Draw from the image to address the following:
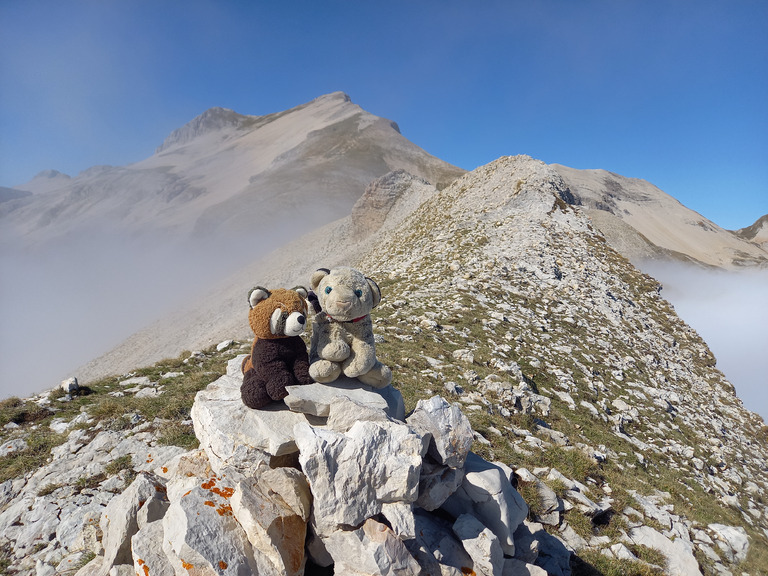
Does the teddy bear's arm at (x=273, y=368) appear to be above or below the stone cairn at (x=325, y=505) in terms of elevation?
above

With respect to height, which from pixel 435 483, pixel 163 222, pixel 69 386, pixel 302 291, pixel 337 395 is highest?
pixel 163 222

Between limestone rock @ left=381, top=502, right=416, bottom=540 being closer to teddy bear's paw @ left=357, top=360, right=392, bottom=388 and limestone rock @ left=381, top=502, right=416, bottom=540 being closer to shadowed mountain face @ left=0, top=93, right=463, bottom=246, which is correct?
teddy bear's paw @ left=357, top=360, right=392, bottom=388

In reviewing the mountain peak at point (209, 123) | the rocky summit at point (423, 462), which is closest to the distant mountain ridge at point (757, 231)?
the rocky summit at point (423, 462)

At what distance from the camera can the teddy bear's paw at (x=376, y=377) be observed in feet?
18.0

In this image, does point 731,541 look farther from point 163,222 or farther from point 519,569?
point 163,222

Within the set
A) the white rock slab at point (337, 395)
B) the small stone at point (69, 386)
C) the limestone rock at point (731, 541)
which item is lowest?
the limestone rock at point (731, 541)

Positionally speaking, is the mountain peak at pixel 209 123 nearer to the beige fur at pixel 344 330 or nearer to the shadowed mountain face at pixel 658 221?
the shadowed mountain face at pixel 658 221

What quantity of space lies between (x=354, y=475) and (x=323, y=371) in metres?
1.75

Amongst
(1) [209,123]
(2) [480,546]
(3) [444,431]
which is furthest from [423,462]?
(1) [209,123]

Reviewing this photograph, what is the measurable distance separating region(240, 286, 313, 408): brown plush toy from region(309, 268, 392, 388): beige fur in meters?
0.30

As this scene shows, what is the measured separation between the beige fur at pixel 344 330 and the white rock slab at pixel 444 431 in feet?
3.53

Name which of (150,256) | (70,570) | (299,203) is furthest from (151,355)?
(150,256)

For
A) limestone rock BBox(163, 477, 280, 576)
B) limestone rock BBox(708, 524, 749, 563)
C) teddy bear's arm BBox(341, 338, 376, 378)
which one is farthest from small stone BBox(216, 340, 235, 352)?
limestone rock BBox(708, 524, 749, 563)

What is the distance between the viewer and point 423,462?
170 inches
